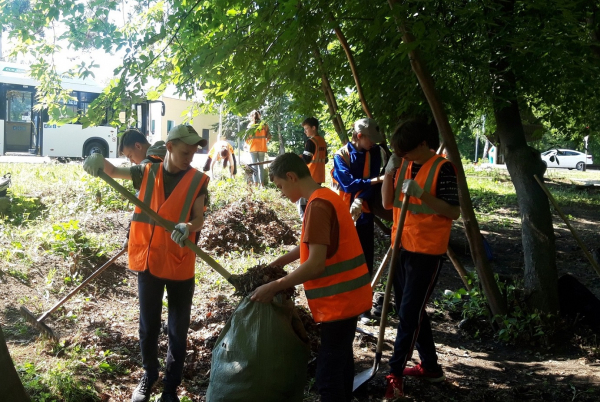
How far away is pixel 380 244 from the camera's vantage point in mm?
7879

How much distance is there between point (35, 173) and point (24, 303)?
5624mm

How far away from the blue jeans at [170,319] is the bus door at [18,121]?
17.3m

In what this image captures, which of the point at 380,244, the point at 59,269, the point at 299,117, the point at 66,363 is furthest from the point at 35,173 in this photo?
the point at 66,363

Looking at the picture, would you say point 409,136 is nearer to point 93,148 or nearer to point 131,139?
point 131,139

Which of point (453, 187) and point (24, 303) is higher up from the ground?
point (453, 187)

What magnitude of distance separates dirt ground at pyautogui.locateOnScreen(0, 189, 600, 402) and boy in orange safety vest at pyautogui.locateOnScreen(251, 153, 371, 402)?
2.99ft

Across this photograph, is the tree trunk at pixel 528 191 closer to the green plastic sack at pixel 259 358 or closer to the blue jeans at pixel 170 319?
the green plastic sack at pixel 259 358

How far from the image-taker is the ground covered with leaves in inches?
143

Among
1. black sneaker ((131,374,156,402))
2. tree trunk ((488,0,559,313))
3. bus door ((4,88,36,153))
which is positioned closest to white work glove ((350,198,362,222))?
tree trunk ((488,0,559,313))

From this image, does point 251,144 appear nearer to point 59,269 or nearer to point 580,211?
point 59,269

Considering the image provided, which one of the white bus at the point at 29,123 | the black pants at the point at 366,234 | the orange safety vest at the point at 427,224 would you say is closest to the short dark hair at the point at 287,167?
the orange safety vest at the point at 427,224

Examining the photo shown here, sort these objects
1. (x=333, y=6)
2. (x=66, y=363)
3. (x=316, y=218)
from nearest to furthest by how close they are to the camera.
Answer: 1. (x=316, y=218)
2. (x=66, y=363)
3. (x=333, y=6)

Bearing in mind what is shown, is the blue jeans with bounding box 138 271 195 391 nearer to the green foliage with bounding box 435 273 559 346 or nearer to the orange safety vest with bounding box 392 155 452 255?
the orange safety vest with bounding box 392 155 452 255

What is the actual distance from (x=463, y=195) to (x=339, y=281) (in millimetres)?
2416
